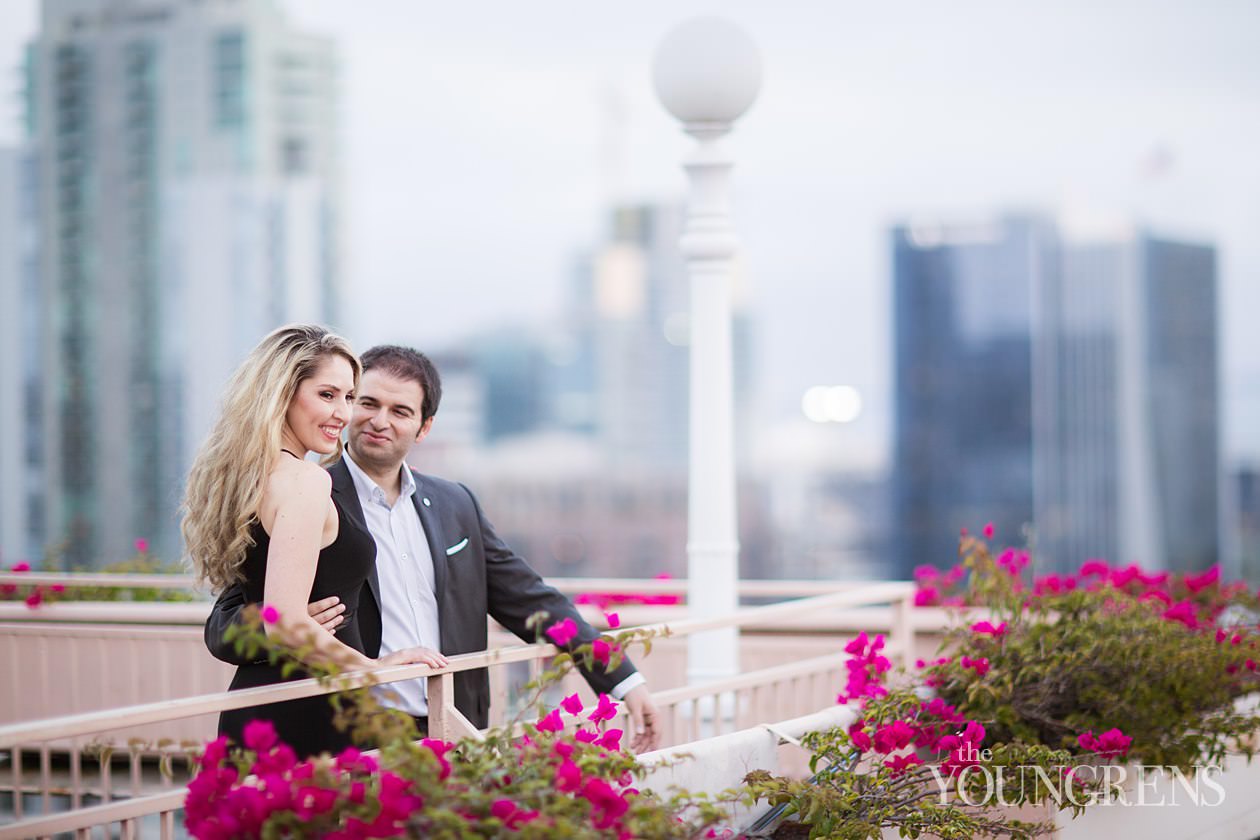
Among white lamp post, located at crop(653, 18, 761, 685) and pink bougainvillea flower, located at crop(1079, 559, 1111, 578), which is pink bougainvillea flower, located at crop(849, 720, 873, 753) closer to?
white lamp post, located at crop(653, 18, 761, 685)

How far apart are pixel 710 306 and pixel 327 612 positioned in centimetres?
263

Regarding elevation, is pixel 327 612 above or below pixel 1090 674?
above

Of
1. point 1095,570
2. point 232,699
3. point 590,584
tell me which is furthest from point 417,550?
point 1095,570

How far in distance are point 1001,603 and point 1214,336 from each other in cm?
11560

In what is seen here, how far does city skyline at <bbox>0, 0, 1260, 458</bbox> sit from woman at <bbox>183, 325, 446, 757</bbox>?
68705 mm

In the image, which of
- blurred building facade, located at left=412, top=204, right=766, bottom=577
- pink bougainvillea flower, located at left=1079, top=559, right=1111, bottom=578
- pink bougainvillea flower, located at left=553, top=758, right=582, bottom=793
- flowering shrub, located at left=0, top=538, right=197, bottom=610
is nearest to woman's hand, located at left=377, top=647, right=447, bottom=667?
pink bougainvillea flower, located at left=553, top=758, right=582, bottom=793

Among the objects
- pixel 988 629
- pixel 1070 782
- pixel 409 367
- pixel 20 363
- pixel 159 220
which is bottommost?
pixel 1070 782

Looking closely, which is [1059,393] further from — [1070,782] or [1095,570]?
[1070,782]

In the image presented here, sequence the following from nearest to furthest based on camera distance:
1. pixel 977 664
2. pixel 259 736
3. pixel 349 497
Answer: pixel 259 736
pixel 349 497
pixel 977 664

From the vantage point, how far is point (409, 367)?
3.32 metres

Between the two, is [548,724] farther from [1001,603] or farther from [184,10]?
[184,10]

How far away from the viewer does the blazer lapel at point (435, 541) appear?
3328mm

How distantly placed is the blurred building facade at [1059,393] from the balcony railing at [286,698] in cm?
10125

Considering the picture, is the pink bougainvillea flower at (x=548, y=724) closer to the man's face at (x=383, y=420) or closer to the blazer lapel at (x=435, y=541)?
the blazer lapel at (x=435, y=541)
